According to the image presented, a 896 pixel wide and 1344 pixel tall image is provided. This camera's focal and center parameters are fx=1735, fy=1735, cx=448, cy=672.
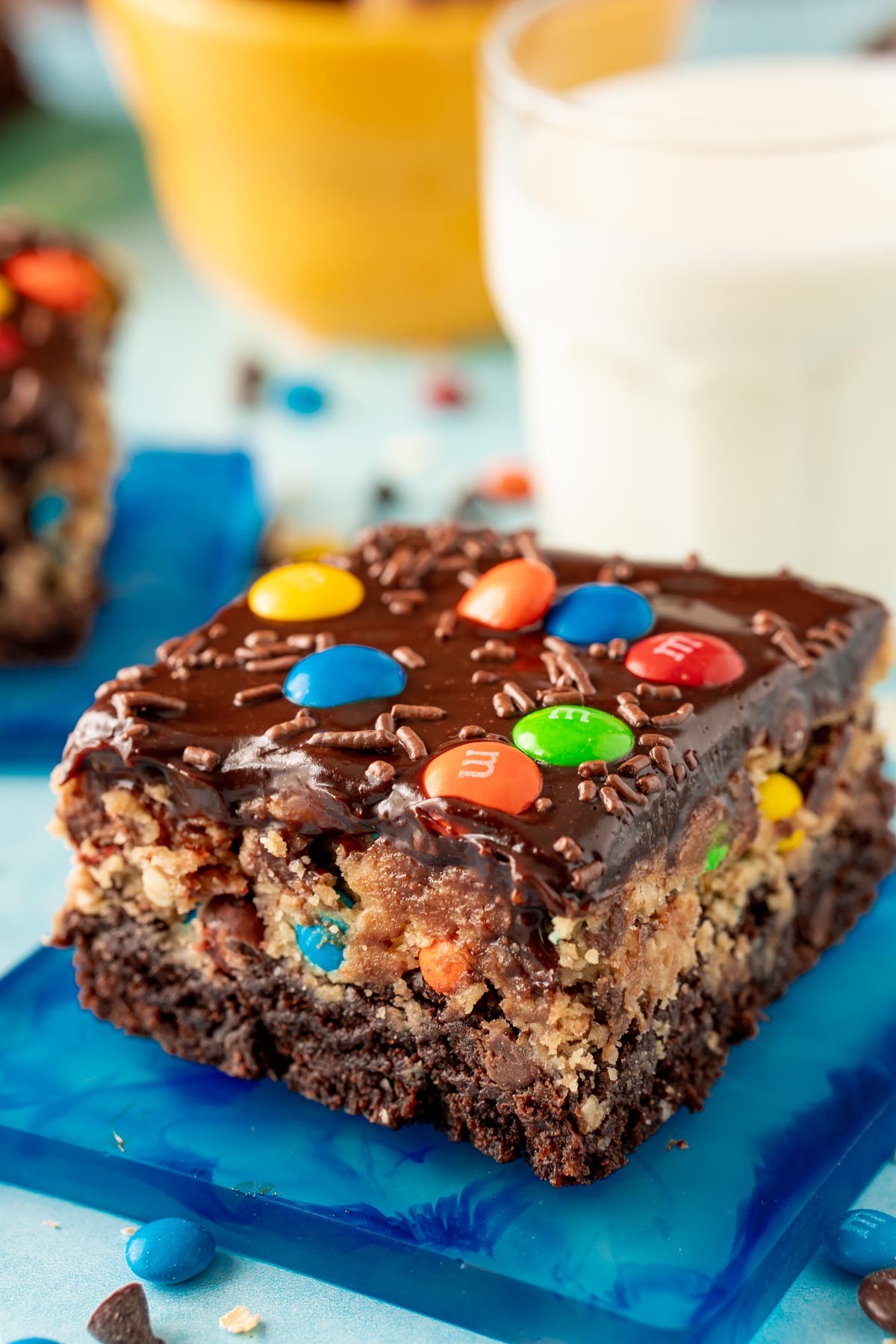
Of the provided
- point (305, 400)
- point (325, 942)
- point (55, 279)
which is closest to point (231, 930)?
point (325, 942)

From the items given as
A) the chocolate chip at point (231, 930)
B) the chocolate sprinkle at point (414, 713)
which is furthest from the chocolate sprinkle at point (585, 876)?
the chocolate chip at point (231, 930)

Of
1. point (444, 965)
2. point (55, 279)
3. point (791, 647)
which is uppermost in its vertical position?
point (791, 647)

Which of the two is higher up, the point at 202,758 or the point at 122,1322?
the point at 202,758

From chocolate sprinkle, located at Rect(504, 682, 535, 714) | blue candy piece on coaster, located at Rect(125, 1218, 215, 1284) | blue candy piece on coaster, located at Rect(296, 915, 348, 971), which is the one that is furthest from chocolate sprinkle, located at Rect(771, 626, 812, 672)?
blue candy piece on coaster, located at Rect(125, 1218, 215, 1284)

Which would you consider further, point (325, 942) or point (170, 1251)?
point (325, 942)

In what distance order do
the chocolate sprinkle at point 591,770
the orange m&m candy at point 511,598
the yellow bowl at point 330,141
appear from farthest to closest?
the yellow bowl at point 330,141
the orange m&m candy at point 511,598
the chocolate sprinkle at point 591,770

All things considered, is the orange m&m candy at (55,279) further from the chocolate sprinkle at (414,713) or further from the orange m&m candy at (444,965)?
the orange m&m candy at (444,965)

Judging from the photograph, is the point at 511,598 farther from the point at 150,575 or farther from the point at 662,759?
the point at 150,575

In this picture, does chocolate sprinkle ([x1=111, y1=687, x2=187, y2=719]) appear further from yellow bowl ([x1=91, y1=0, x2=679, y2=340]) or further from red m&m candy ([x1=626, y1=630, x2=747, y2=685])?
yellow bowl ([x1=91, y1=0, x2=679, y2=340])
